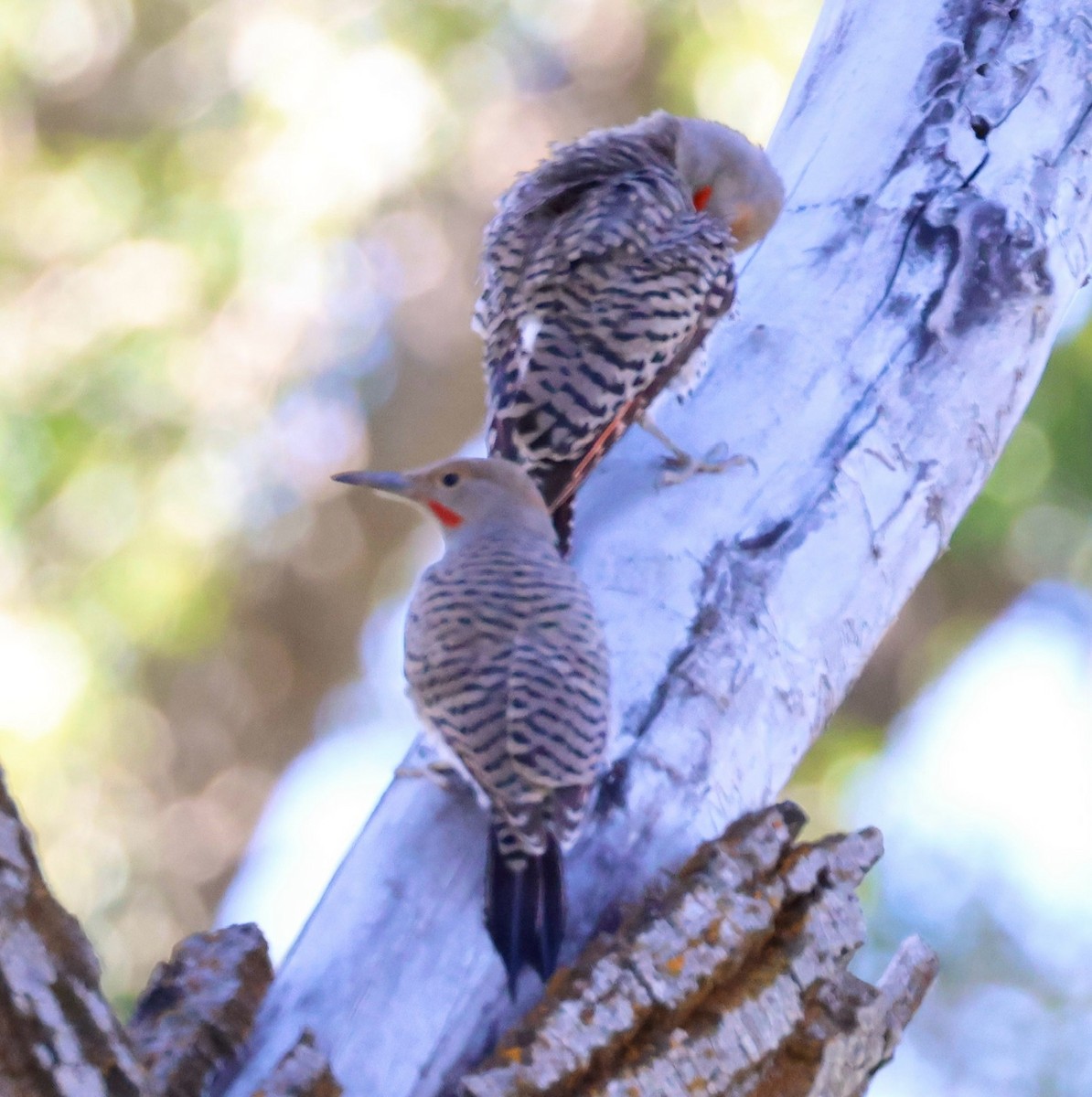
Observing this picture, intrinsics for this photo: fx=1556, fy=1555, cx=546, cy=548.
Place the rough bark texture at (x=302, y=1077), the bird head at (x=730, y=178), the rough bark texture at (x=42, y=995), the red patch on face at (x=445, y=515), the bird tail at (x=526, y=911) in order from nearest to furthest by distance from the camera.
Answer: the rough bark texture at (x=42, y=995) < the rough bark texture at (x=302, y=1077) < the bird tail at (x=526, y=911) < the red patch on face at (x=445, y=515) < the bird head at (x=730, y=178)

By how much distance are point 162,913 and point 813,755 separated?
2.38 m

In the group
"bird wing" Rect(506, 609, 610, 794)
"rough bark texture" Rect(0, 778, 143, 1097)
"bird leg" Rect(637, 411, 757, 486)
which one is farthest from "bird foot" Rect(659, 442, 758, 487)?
"rough bark texture" Rect(0, 778, 143, 1097)

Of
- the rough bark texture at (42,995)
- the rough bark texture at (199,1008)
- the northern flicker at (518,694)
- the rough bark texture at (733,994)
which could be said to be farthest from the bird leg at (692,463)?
the rough bark texture at (42,995)

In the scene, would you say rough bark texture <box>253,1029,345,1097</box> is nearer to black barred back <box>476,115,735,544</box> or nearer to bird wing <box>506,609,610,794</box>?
bird wing <box>506,609,610,794</box>

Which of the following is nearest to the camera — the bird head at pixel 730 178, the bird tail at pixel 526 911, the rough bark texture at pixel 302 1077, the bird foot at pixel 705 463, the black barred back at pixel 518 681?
the rough bark texture at pixel 302 1077

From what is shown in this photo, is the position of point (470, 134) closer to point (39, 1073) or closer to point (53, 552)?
point (53, 552)

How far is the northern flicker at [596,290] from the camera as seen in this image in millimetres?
2891

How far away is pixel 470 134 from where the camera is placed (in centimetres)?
531

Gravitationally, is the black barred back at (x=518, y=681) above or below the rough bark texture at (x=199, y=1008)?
above

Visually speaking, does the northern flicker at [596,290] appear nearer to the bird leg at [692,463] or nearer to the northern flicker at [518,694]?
the bird leg at [692,463]

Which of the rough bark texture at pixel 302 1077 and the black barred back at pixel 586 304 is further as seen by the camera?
the black barred back at pixel 586 304

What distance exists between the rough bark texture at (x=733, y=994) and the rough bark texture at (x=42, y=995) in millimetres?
460

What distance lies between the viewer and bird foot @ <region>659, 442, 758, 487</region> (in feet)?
8.25

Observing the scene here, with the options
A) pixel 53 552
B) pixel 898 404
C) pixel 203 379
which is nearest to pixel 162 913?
pixel 53 552
